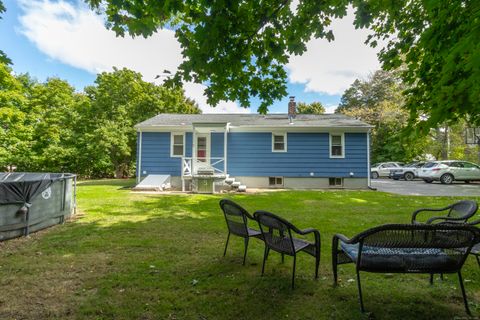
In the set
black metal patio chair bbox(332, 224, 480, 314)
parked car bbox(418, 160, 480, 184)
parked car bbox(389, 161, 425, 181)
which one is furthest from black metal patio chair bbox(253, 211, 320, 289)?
parked car bbox(389, 161, 425, 181)

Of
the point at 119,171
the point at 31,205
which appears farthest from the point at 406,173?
the point at 31,205

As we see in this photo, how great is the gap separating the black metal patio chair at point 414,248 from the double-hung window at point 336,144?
12.0 m

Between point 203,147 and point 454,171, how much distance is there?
53.0 feet

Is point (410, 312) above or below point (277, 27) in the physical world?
below

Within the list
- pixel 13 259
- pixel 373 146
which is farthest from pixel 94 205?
pixel 373 146

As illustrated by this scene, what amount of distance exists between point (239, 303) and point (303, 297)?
0.68 m

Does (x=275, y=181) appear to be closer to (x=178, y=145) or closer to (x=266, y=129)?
(x=266, y=129)

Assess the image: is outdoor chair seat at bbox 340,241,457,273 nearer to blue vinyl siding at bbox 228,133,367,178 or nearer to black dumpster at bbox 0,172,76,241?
black dumpster at bbox 0,172,76,241

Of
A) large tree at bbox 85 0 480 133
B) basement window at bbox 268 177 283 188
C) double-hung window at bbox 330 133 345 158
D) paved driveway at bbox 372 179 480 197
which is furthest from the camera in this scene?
basement window at bbox 268 177 283 188

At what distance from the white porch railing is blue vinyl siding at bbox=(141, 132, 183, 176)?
93cm

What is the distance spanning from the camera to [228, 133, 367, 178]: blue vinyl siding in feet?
46.3

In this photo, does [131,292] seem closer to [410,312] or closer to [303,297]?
[303,297]

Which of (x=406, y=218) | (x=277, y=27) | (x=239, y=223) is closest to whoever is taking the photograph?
(x=239, y=223)

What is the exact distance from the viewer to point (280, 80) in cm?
512
